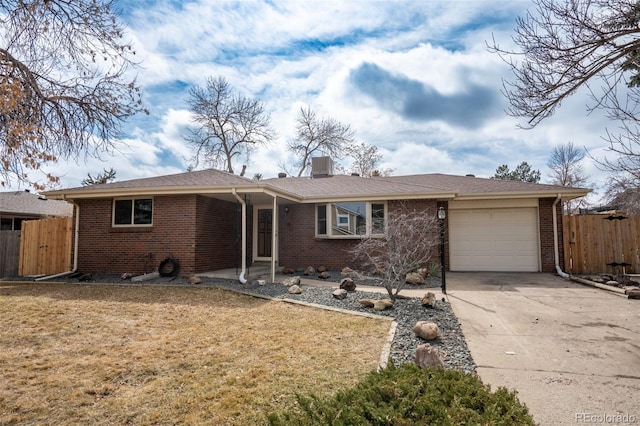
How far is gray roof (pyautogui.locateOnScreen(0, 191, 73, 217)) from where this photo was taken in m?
17.9

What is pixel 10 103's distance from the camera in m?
4.56

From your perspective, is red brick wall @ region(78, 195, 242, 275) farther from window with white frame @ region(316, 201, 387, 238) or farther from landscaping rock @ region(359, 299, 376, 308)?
landscaping rock @ region(359, 299, 376, 308)

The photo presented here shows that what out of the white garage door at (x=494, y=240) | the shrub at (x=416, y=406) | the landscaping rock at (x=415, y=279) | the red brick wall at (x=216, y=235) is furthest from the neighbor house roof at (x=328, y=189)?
the shrub at (x=416, y=406)

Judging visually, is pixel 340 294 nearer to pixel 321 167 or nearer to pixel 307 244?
pixel 307 244

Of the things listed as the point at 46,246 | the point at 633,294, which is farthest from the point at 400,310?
the point at 46,246

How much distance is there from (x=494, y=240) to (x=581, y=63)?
27.3 feet

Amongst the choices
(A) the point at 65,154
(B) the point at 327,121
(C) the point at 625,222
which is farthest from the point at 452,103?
(B) the point at 327,121

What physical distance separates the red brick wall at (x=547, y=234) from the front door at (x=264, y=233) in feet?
30.1

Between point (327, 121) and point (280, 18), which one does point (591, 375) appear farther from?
point (327, 121)

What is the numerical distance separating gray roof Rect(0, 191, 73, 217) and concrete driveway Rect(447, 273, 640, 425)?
67.4ft

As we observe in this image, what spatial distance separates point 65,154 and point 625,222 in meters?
14.3

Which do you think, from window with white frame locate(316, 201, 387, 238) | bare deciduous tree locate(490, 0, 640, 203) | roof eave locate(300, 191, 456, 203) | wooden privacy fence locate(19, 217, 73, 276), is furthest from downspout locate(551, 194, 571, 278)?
wooden privacy fence locate(19, 217, 73, 276)

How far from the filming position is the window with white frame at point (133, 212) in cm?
1102

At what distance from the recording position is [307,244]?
12.6 meters
